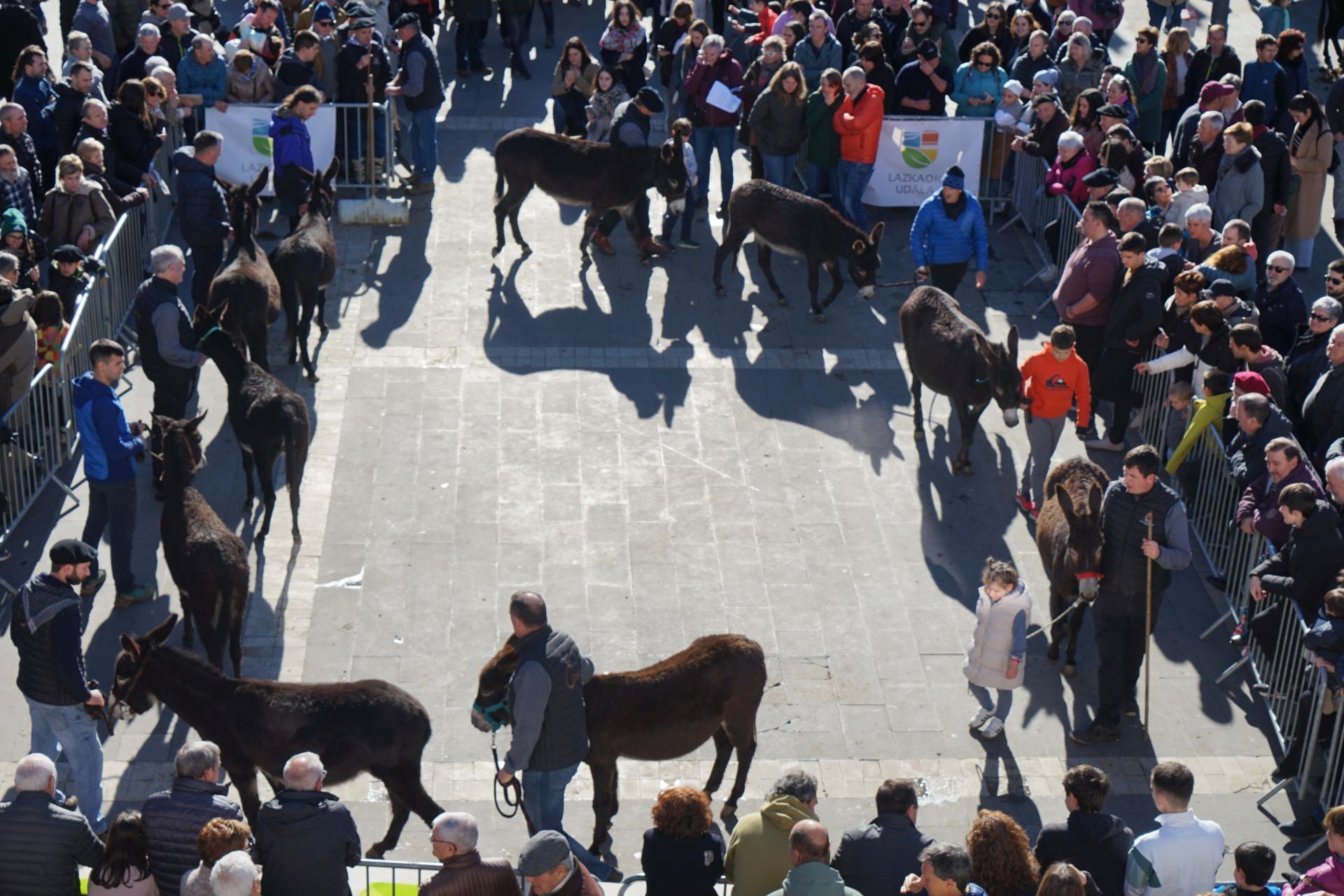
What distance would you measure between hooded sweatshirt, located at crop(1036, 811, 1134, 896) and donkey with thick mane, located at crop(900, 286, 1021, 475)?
522cm

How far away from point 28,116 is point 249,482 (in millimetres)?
5470

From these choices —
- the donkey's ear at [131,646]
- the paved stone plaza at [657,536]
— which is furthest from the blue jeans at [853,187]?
the donkey's ear at [131,646]

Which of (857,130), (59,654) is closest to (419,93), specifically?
(857,130)

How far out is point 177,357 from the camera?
12.1m

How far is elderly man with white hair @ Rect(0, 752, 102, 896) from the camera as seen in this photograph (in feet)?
24.1

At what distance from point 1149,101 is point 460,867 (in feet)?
45.1

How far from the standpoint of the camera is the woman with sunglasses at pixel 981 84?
17.4 metres

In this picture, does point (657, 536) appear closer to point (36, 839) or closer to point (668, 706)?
point (668, 706)

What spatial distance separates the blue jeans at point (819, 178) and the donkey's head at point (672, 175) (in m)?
1.59

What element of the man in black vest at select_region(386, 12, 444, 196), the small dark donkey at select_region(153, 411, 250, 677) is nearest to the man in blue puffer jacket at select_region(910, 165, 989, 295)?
the man in black vest at select_region(386, 12, 444, 196)

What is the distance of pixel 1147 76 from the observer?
17844 millimetres

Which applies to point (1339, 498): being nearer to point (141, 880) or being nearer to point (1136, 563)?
point (1136, 563)

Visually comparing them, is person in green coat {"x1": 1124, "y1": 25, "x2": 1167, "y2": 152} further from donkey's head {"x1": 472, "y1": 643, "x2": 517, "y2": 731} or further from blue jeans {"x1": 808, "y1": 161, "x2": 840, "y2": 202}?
donkey's head {"x1": 472, "y1": 643, "x2": 517, "y2": 731}

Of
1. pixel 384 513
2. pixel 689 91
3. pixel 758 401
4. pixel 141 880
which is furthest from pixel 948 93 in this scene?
pixel 141 880
